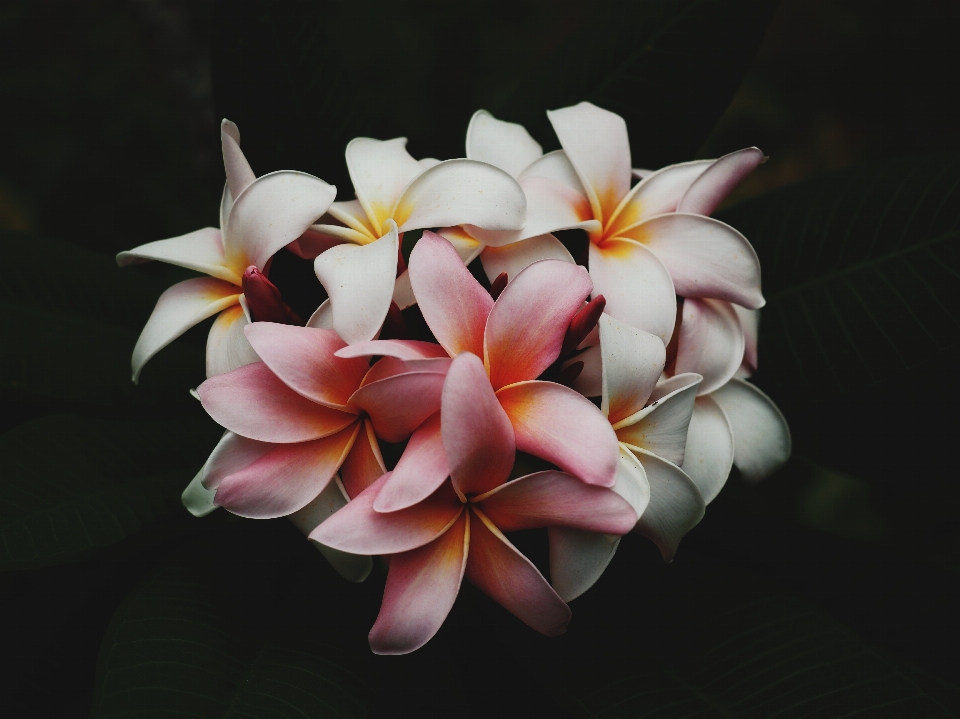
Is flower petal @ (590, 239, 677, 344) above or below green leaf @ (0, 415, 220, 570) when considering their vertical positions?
above

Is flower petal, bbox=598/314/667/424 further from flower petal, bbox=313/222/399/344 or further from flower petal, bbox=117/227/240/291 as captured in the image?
flower petal, bbox=117/227/240/291

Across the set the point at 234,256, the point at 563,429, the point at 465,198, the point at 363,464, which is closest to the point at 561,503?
the point at 563,429

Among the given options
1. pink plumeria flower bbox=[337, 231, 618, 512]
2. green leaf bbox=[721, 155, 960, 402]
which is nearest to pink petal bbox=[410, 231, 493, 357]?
pink plumeria flower bbox=[337, 231, 618, 512]

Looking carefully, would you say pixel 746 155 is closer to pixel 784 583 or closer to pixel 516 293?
pixel 516 293

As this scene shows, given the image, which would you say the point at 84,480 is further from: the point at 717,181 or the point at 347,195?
the point at 717,181

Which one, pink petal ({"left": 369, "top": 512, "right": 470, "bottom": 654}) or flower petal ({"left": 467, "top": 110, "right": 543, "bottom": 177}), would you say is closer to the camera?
pink petal ({"left": 369, "top": 512, "right": 470, "bottom": 654})

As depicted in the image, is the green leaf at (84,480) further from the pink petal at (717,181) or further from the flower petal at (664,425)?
the pink petal at (717,181)
